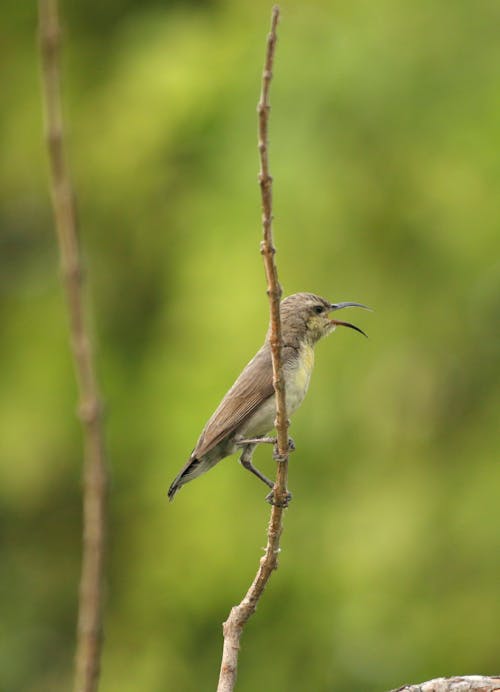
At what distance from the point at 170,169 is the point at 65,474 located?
2776 mm

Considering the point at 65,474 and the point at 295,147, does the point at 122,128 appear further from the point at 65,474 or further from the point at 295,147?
the point at 65,474

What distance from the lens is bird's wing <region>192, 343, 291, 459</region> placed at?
184 inches

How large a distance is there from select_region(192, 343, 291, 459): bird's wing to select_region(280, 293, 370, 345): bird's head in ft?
0.99

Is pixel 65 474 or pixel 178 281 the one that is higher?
pixel 178 281

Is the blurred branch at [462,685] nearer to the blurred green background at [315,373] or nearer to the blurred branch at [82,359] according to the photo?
the blurred branch at [82,359]

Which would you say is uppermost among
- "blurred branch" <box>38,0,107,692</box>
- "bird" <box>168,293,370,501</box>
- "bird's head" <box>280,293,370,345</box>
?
"bird's head" <box>280,293,370,345</box>

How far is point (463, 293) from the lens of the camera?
859 centimetres

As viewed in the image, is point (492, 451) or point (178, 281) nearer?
point (492, 451)

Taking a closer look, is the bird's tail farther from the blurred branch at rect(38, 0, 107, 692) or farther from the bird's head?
the blurred branch at rect(38, 0, 107, 692)

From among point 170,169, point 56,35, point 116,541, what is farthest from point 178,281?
point 56,35

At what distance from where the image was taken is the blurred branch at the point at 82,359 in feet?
4.49

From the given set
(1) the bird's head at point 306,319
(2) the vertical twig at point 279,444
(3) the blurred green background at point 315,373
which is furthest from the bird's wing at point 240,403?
(3) the blurred green background at point 315,373

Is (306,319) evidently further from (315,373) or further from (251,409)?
(315,373)

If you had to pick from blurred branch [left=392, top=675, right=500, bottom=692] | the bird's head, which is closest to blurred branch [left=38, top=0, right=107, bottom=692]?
blurred branch [left=392, top=675, right=500, bottom=692]
